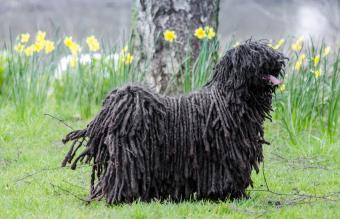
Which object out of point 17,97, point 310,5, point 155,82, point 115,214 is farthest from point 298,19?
point 115,214

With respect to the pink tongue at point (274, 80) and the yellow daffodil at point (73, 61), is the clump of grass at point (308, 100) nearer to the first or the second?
the pink tongue at point (274, 80)

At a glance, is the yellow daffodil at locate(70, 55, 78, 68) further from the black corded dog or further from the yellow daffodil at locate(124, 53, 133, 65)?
the black corded dog

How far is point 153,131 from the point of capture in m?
4.78

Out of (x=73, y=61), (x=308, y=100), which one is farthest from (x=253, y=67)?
(x=73, y=61)

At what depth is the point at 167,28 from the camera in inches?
312

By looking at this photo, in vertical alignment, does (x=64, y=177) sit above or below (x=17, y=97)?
below

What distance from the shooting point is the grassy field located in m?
4.67

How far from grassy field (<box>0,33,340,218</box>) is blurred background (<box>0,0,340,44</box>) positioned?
497 centimetres

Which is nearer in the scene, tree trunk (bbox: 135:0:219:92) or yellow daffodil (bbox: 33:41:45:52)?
yellow daffodil (bbox: 33:41:45:52)

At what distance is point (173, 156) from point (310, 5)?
1061 centimetres

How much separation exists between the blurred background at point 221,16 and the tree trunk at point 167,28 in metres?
5.10

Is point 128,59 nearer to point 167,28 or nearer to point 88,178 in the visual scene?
point 167,28

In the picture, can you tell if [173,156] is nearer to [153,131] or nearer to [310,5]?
[153,131]

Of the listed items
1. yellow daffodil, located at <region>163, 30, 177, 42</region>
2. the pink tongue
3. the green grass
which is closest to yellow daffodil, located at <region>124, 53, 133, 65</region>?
yellow daffodil, located at <region>163, 30, 177, 42</region>
